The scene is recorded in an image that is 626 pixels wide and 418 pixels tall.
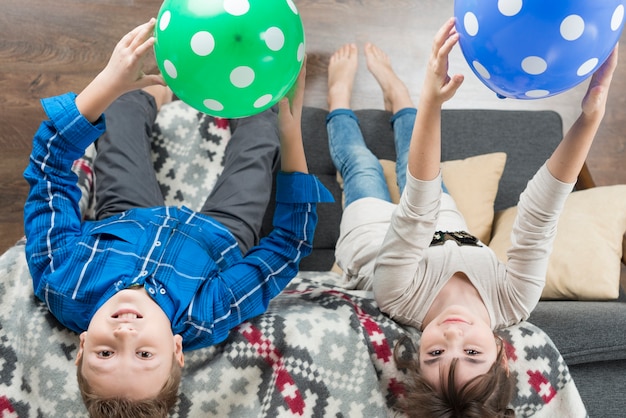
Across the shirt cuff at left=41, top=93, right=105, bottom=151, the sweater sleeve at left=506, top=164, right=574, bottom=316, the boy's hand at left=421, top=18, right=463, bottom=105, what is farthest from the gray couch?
the boy's hand at left=421, top=18, right=463, bottom=105

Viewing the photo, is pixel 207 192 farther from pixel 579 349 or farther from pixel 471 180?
pixel 579 349

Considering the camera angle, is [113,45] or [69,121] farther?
[113,45]

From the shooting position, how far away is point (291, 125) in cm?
150

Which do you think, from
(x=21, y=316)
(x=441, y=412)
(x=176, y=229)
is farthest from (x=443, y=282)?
(x=21, y=316)

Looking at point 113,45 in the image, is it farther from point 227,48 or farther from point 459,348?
point 459,348

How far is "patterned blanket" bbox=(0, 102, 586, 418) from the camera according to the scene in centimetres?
146

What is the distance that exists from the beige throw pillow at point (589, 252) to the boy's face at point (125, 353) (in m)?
1.06

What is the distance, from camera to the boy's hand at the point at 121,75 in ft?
4.30

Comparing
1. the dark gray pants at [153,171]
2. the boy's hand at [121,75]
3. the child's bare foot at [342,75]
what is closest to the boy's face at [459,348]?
the dark gray pants at [153,171]

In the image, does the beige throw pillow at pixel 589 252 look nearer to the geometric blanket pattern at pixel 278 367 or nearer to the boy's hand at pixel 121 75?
the geometric blanket pattern at pixel 278 367

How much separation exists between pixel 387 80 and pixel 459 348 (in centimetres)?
118

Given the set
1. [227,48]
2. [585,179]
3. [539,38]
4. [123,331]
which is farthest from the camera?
[585,179]

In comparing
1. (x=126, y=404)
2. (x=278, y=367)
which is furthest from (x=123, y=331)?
(x=278, y=367)

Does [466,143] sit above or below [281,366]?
above
